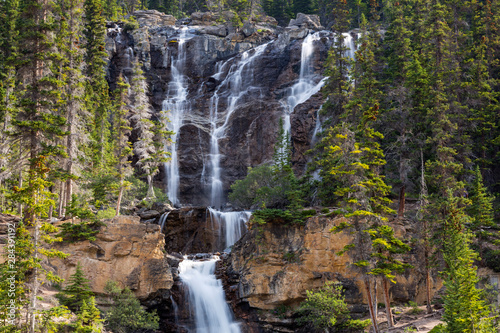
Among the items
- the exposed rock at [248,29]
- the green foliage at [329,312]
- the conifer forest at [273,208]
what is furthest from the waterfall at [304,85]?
the green foliage at [329,312]

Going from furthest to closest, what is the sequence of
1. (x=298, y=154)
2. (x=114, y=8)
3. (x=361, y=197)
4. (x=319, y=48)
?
(x=114, y=8)
(x=319, y=48)
(x=298, y=154)
(x=361, y=197)

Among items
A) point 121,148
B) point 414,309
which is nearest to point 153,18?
point 121,148

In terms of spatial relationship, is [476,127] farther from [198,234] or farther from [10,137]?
[10,137]

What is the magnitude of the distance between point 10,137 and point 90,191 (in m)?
10.4

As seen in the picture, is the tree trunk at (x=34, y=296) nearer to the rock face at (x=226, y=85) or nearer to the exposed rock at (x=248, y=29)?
the rock face at (x=226, y=85)

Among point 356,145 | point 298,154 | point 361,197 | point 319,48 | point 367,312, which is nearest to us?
point 361,197

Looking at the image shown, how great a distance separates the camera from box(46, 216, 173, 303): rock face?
27.1 metres

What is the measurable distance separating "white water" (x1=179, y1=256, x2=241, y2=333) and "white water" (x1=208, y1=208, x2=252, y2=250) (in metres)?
5.52

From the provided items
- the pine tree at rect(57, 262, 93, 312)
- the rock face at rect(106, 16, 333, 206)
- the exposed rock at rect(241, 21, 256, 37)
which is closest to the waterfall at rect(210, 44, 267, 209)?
the rock face at rect(106, 16, 333, 206)

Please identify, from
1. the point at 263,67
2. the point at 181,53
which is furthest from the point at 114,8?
the point at 263,67

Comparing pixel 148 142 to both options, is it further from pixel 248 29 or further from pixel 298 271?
pixel 248 29

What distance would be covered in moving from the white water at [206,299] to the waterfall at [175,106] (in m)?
20.2

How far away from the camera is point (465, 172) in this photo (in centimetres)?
3328

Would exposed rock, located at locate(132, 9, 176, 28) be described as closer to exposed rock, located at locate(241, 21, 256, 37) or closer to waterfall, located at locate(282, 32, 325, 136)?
exposed rock, located at locate(241, 21, 256, 37)
